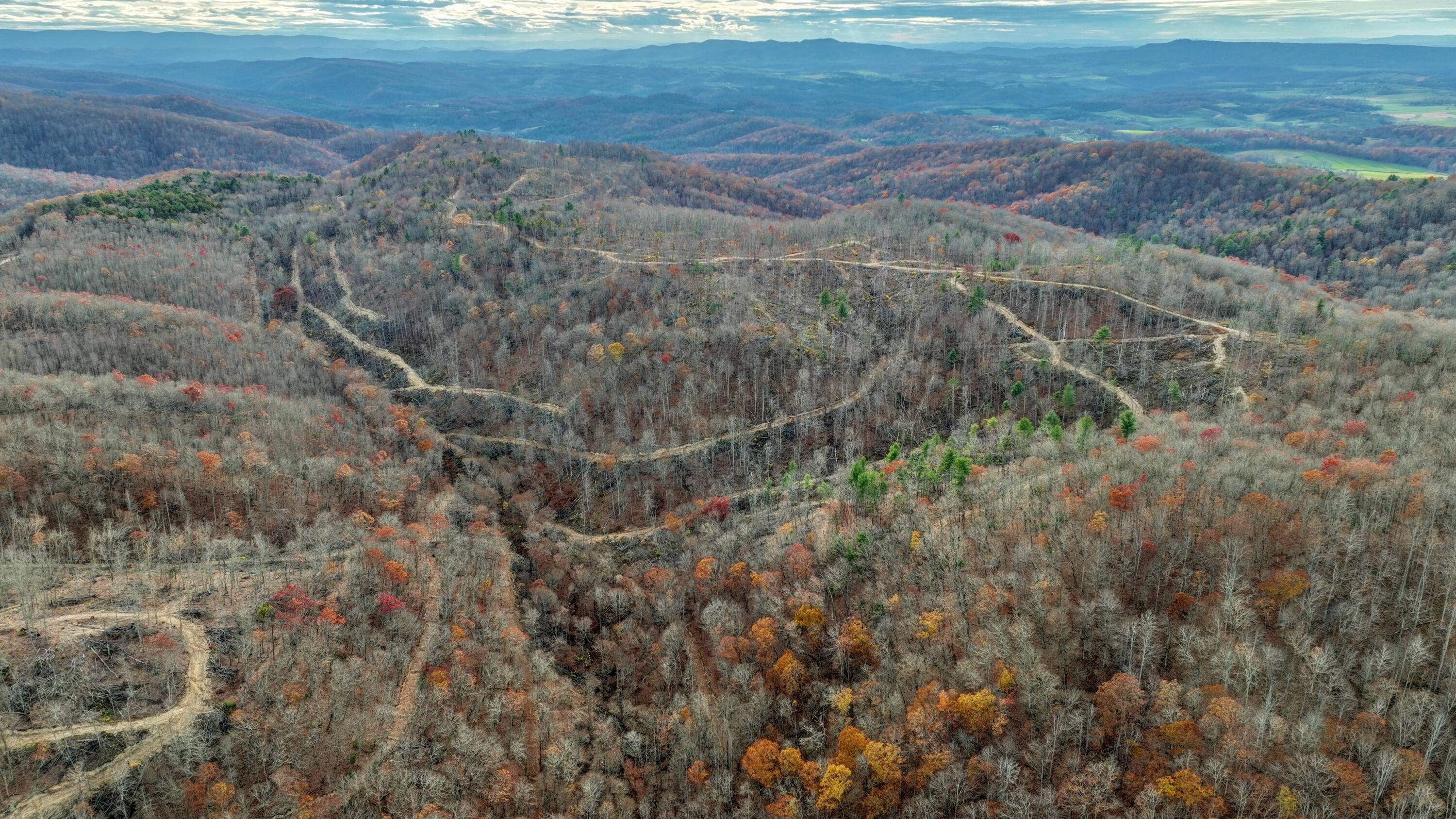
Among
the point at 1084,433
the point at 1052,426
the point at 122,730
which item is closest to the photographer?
the point at 122,730

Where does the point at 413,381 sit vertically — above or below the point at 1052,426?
below

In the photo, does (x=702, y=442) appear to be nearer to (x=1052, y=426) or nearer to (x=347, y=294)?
(x=1052, y=426)

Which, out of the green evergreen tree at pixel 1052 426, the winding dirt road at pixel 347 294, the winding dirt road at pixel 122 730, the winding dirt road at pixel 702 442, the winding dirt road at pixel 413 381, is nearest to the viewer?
the winding dirt road at pixel 122 730

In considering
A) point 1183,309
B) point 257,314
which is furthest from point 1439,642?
point 257,314

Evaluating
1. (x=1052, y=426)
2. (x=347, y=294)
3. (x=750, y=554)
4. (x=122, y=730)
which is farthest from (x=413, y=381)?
(x=1052, y=426)

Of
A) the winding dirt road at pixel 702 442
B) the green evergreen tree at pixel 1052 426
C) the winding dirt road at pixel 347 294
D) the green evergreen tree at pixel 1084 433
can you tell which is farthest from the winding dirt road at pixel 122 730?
the winding dirt road at pixel 347 294

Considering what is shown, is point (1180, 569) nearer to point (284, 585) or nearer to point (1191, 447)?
point (1191, 447)

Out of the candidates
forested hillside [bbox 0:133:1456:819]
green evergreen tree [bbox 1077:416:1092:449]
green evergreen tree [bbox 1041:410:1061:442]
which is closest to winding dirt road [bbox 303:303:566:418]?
forested hillside [bbox 0:133:1456:819]

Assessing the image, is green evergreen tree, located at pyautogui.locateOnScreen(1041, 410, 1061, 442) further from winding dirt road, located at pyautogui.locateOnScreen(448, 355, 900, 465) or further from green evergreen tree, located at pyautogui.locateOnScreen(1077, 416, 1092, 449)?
winding dirt road, located at pyautogui.locateOnScreen(448, 355, 900, 465)

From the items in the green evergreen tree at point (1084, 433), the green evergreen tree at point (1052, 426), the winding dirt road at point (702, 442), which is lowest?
the winding dirt road at point (702, 442)

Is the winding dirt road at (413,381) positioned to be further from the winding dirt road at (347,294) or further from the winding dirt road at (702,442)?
the winding dirt road at (702,442)
